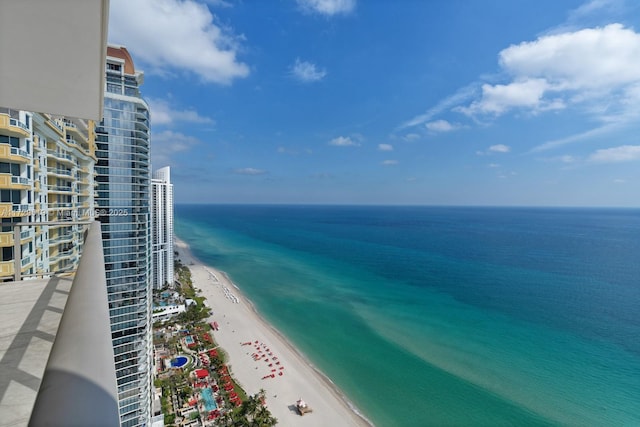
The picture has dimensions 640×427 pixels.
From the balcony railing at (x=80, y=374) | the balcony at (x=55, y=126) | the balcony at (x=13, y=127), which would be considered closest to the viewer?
the balcony railing at (x=80, y=374)

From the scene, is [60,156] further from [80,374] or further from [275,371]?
[275,371]

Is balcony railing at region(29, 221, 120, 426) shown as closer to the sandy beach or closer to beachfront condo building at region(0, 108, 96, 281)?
beachfront condo building at region(0, 108, 96, 281)

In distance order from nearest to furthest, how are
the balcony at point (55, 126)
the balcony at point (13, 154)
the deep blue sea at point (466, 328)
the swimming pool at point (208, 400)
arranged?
the balcony at point (13, 154)
the balcony at point (55, 126)
the swimming pool at point (208, 400)
the deep blue sea at point (466, 328)

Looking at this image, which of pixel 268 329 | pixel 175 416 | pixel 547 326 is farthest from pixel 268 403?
pixel 547 326

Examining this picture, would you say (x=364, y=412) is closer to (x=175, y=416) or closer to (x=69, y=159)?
(x=175, y=416)

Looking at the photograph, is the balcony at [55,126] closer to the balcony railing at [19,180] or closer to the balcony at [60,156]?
the balcony at [60,156]

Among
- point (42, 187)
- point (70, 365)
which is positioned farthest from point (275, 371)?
point (70, 365)

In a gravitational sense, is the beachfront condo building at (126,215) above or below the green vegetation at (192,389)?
above

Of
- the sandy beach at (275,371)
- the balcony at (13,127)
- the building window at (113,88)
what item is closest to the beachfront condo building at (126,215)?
the building window at (113,88)
